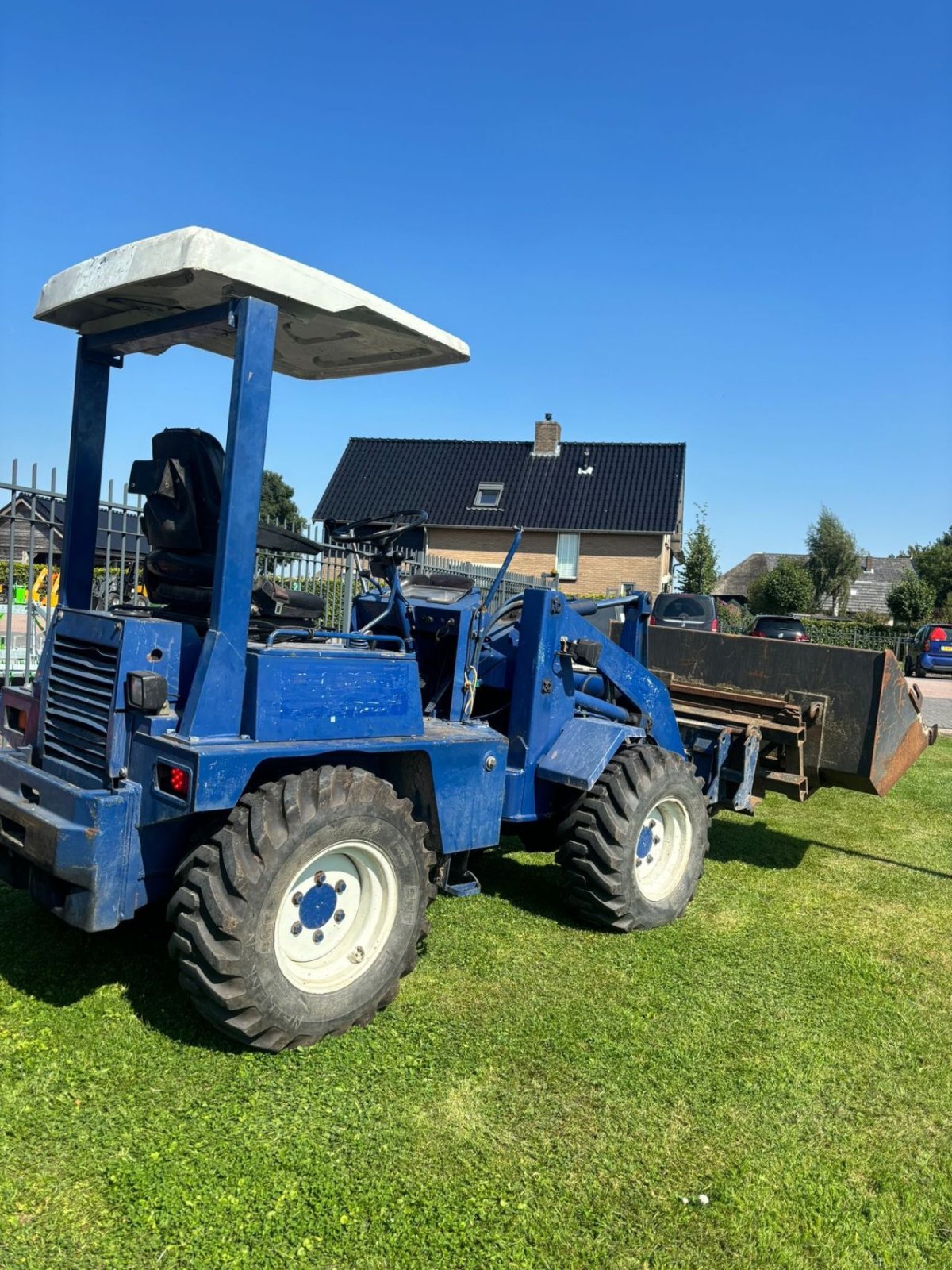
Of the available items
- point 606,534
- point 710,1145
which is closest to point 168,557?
point 710,1145

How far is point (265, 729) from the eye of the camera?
10.7 ft

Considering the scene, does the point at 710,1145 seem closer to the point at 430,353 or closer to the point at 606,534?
the point at 430,353

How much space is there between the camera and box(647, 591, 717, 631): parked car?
16.3m

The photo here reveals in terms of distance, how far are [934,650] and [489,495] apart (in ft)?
52.1

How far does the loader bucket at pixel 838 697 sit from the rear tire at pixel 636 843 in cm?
149

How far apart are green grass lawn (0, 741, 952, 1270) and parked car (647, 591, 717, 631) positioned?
1185cm

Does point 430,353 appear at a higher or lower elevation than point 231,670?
higher

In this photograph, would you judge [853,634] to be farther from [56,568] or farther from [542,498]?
[56,568]

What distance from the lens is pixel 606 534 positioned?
32.1 meters

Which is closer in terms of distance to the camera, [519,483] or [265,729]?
[265,729]

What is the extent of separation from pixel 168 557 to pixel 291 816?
1173 millimetres

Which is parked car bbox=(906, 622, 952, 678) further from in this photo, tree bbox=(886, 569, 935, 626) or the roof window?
the roof window

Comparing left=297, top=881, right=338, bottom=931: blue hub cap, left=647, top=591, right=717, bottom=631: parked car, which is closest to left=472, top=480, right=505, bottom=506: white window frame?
left=647, top=591, right=717, bottom=631: parked car

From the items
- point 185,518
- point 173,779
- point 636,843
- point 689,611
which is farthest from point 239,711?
point 689,611
